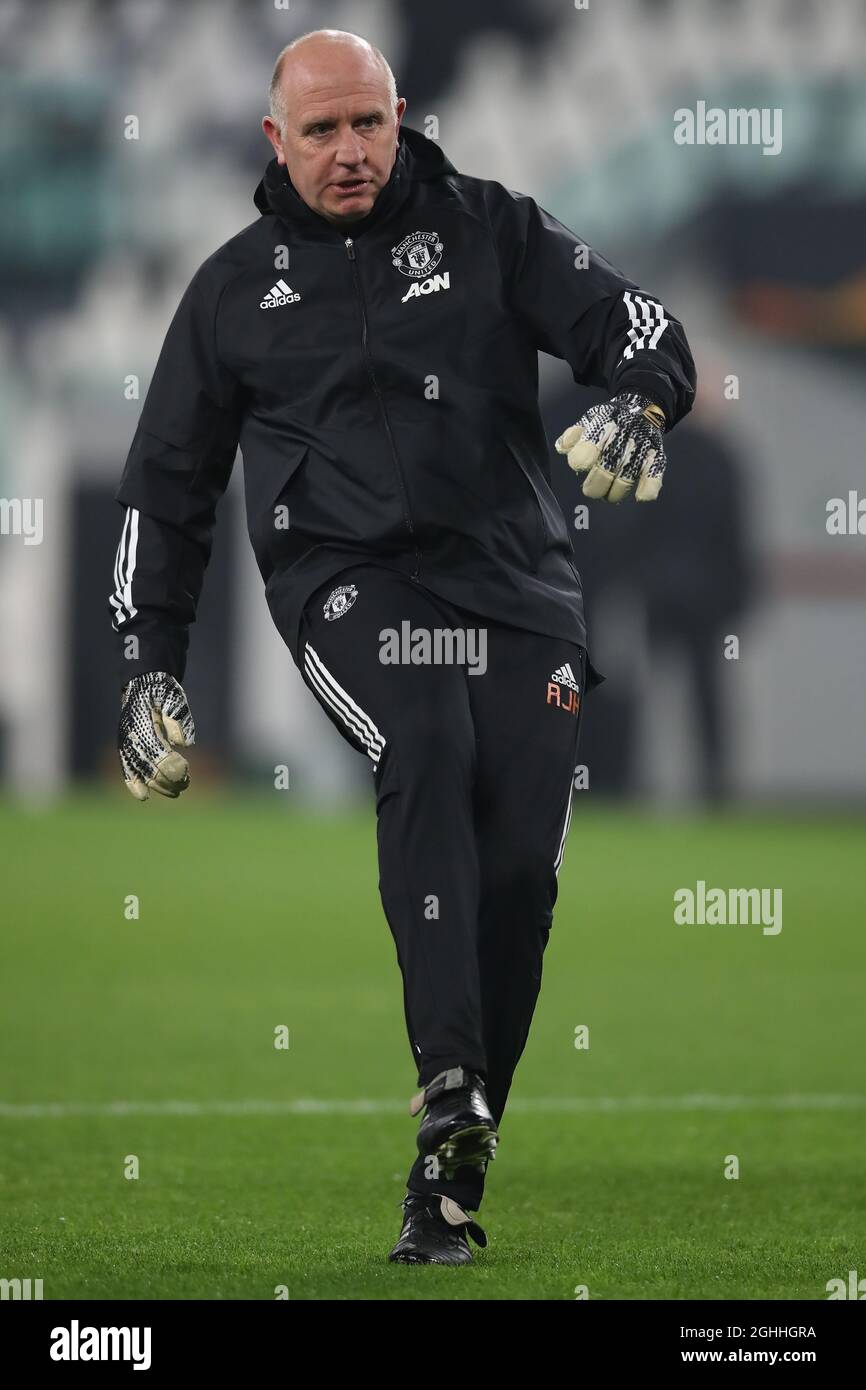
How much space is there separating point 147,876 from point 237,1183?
10.2 m

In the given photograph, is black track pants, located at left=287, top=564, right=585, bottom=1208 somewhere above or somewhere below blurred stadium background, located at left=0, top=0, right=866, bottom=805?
below

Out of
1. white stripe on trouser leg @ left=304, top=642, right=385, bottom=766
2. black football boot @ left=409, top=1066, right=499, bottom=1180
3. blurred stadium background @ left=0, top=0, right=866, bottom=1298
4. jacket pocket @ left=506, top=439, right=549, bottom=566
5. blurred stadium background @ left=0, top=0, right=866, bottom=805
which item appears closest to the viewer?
black football boot @ left=409, top=1066, right=499, bottom=1180

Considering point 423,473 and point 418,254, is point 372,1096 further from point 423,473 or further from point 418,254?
point 418,254

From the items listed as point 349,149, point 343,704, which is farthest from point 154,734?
point 349,149

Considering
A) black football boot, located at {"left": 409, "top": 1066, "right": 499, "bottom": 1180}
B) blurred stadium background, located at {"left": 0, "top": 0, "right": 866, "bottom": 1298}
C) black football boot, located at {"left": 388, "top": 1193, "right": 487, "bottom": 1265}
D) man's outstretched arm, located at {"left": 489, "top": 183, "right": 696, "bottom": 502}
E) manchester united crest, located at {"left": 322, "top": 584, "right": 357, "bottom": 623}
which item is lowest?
black football boot, located at {"left": 388, "top": 1193, "right": 487, "bottom": 1265}

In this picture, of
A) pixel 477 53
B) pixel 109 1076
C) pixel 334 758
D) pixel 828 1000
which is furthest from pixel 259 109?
pixel 109 1076

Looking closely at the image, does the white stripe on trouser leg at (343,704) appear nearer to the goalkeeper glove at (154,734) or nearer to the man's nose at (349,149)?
the goalkeeper glove at (154,734)

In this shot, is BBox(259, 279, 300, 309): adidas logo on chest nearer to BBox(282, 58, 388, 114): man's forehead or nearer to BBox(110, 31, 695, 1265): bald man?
BBox(110, 31, 695, 1265): bald man

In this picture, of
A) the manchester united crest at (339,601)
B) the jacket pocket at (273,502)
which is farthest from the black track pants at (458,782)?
the jacket pocket at (273,502)

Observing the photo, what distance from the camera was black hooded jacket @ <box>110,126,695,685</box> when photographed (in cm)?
424

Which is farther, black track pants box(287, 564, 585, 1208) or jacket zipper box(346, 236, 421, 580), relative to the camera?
jacket zipper box(346, 236, 421, 580)

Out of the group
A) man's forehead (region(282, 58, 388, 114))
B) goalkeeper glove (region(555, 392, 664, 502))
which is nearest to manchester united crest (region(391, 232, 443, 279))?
Answer: man's forehead (region(282, 58, 388, 114))

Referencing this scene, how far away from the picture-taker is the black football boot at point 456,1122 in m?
3.83

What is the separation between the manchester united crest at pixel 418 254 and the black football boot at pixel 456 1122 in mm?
1481
